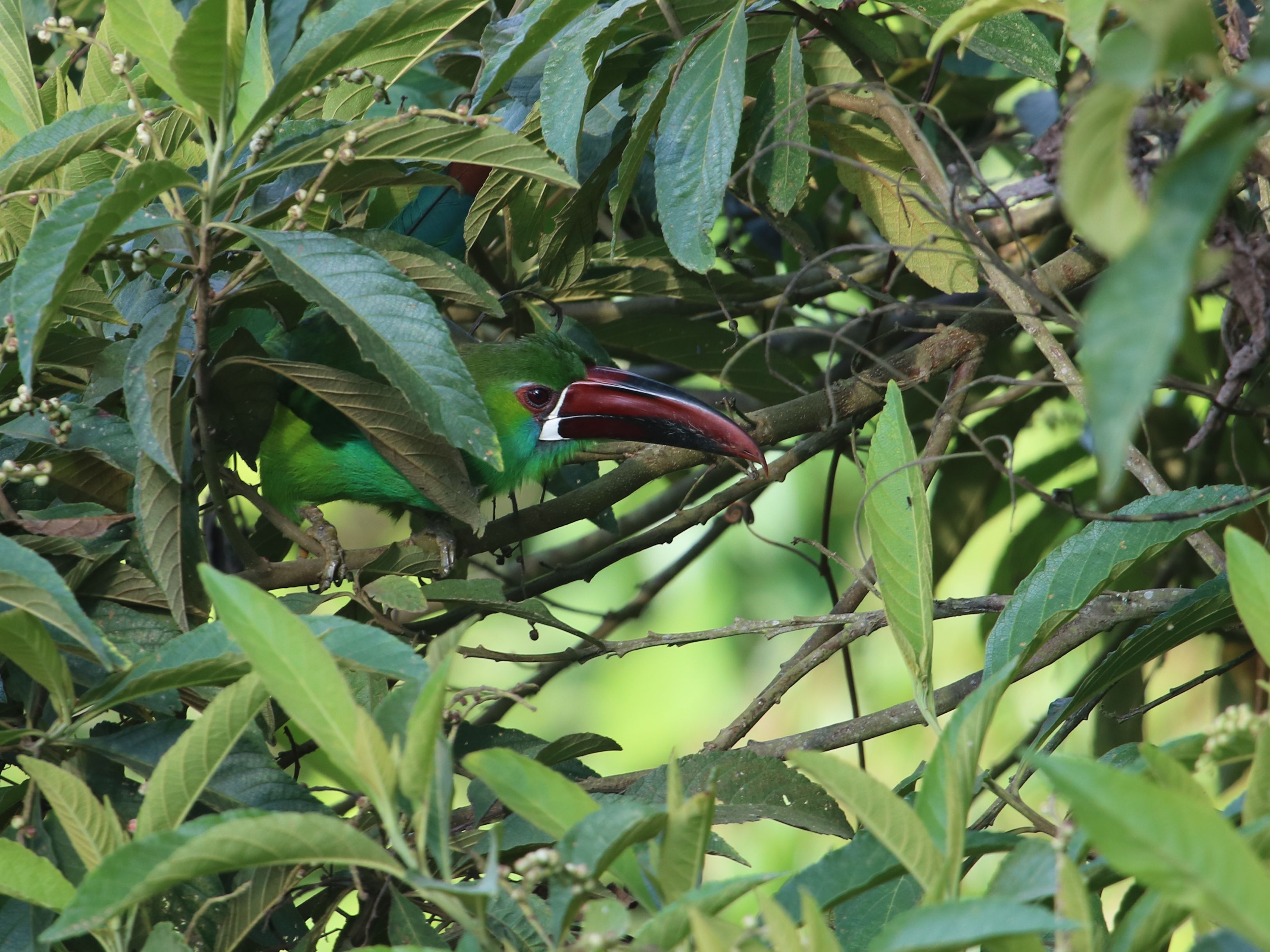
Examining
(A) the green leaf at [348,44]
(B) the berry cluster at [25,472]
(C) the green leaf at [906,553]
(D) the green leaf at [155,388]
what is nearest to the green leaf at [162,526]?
(D) the green leaf at [155,388]

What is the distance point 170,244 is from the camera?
1.98 meters

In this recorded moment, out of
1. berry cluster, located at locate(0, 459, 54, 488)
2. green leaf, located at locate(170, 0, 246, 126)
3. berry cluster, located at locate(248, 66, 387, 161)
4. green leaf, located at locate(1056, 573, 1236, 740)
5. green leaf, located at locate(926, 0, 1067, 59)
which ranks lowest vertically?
green leaf, located at locate(1056, 573, 1236, 740)

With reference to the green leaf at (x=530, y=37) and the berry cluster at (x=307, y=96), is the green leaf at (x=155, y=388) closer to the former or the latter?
the berry cluster at (x=307, y=96)

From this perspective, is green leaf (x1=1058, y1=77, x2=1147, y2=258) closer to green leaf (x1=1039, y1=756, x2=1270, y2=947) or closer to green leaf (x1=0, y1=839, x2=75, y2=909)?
green leaf (x1=1039, y1=756, x2=1270, y2=947)

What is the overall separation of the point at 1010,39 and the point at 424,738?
1597 millimetres

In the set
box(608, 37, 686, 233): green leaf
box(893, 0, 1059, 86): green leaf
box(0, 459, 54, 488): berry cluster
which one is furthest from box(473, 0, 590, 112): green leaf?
box(0, 459, 54, 488): berry cluster

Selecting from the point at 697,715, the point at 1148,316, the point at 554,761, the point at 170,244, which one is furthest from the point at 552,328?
the point at 697,715

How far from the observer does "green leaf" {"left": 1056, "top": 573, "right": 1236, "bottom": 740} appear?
1.65 meters

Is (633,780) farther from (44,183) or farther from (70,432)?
(44,183)

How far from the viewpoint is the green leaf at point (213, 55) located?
1.41m

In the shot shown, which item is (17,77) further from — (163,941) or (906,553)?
(906,553)

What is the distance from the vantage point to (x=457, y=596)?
77.7 inches

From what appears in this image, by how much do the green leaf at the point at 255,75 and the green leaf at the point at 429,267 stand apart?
22 centimetres

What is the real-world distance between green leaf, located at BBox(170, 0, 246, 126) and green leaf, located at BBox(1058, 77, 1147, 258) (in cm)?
109
